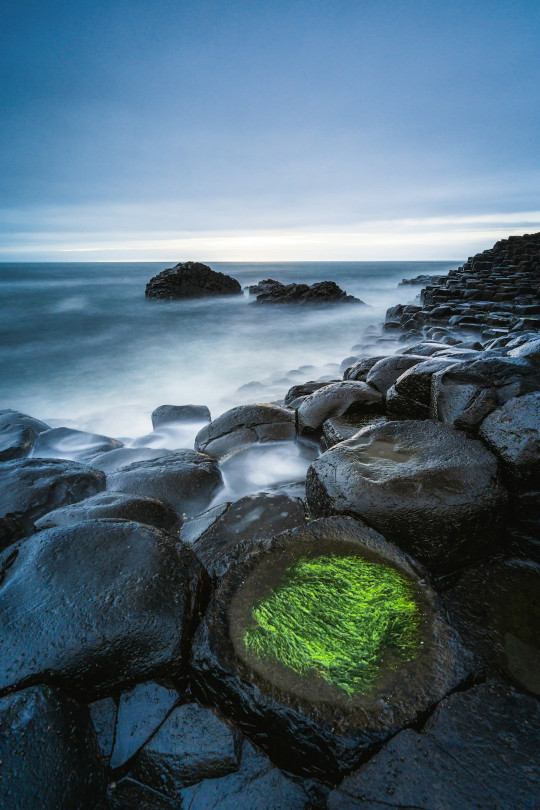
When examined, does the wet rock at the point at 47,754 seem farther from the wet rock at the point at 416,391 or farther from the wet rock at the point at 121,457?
the wet rock at the point at 121,457

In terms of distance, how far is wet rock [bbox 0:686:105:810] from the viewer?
4.36ft

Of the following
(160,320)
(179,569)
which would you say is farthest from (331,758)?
(160,320)

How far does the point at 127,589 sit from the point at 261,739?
0.87 metres

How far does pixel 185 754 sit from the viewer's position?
1.54 metres

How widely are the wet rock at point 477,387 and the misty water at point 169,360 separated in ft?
5.89

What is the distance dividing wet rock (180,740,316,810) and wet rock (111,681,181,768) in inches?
10.3

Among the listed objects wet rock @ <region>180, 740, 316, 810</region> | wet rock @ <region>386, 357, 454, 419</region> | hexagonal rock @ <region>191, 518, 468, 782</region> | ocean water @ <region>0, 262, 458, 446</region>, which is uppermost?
wet rock @ <region>386, 357, 454, 419</region>

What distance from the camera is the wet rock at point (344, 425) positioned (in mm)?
4039

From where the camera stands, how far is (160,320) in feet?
61.8

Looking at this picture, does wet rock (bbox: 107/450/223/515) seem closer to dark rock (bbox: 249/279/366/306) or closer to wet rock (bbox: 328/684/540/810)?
wet rock (bbox: 328/684/540/810)

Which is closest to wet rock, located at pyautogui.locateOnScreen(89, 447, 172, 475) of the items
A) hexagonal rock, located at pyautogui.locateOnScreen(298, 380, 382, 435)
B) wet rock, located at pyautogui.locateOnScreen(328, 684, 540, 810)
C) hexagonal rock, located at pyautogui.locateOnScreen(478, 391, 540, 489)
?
hexagonal rock, located at pyautogui.locateOnScreen(298, 380, 382, 435)

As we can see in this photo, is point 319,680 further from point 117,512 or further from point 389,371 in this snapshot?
point 389,371

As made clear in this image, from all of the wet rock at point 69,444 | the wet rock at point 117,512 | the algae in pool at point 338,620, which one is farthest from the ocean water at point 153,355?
the algae in pool at point 338,620

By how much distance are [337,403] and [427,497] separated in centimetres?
221
